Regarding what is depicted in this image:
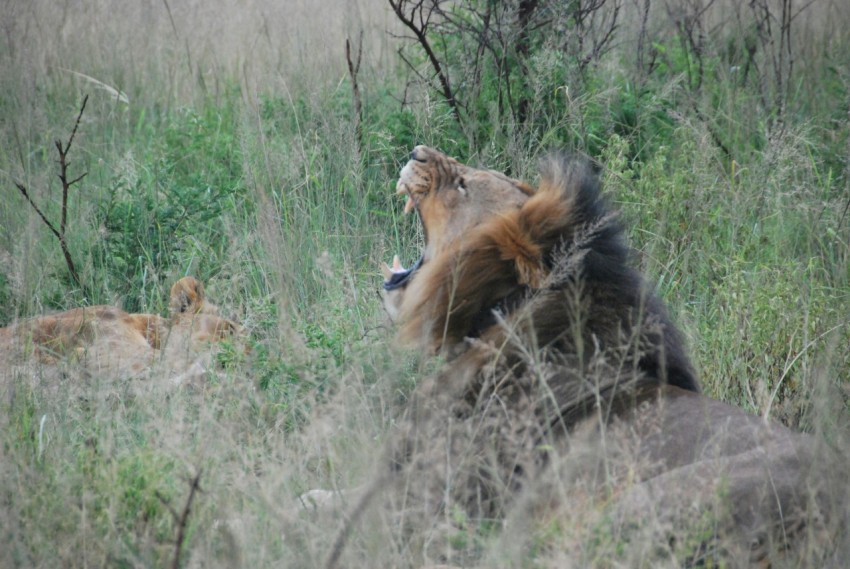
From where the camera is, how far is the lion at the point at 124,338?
4031 millimetres

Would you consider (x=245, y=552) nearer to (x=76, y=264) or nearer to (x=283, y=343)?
(x=283, y=343)

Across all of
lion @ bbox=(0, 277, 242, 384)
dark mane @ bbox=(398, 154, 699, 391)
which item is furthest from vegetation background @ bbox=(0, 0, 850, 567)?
dark mane @ bbox=(398, 154, 699, 391)

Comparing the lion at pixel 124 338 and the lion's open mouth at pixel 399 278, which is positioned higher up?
the lion's open mouth at pixel 399 278

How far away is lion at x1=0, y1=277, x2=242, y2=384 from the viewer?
4.03 metres

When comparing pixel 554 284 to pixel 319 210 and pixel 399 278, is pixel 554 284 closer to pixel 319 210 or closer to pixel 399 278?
pixel 399 278

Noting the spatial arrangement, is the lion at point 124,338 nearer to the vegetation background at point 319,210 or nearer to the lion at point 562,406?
the vegetation background at point 319,210

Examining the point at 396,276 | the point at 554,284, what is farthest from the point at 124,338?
the point at 554,284

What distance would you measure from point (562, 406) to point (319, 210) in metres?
2.48

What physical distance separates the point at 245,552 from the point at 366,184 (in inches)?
133

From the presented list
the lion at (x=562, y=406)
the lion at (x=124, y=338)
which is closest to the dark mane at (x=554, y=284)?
the lion at (x=562, y=406)

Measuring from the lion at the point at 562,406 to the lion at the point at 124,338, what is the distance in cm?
91

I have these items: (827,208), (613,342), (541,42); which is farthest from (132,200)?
(827,208)

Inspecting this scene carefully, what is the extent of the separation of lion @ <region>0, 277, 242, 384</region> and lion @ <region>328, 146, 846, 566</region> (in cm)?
91

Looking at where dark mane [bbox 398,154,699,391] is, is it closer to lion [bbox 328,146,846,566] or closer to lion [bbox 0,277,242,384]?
lion [bbox 328,146,846,566]
